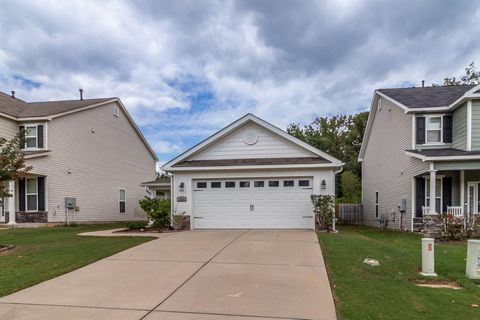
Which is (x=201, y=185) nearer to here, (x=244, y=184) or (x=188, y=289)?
(x=244, y=184)

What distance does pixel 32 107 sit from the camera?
66.2 ft

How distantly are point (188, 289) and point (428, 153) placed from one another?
36.9ft

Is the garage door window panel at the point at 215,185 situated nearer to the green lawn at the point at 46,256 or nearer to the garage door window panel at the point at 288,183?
the garage door window panel at the point at 288,183

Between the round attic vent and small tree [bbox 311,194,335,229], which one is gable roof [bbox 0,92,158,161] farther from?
small tree [bbox 311,194,335,229]

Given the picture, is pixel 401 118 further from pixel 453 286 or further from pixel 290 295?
pixel 290 295

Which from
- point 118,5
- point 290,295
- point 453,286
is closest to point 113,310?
point 290,295

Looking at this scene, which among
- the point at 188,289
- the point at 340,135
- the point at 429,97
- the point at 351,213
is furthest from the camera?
the point at 340,135

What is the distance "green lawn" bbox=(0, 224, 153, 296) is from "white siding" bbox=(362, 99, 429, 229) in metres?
11.0

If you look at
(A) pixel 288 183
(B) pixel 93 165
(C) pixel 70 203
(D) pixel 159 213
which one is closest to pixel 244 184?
(A) pixel 288 183

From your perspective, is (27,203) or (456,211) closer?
(456,211)

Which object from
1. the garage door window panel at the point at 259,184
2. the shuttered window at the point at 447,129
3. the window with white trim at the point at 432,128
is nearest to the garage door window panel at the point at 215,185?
the garage door window panel at the point at 259,184

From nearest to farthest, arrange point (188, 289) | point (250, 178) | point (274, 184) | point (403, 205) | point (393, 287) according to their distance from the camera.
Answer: point (188, 289)
point (393, 287)
point (274, 184)
point (250, 178)
point (403, 205)

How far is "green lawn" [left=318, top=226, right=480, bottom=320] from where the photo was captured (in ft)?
15.0

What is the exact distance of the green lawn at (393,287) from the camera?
180 inches
